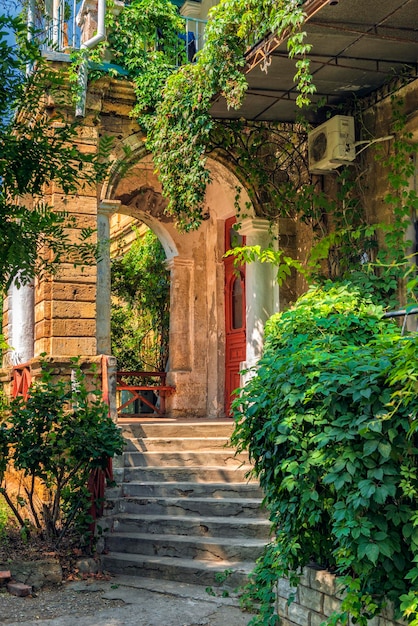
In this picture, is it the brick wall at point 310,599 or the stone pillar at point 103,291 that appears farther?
the stone pillar at point 103,291

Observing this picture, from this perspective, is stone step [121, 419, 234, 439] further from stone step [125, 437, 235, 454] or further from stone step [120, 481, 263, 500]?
stone step [120, 481, 263, 500]

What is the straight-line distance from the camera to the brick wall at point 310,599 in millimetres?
4496

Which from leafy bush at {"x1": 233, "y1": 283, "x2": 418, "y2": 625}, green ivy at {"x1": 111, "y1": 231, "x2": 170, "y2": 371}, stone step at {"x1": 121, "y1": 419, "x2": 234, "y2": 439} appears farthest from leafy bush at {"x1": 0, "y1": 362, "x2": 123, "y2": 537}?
green ivy at {"x1": 111, "y1": 231, "x2": 170, "y2": 371}

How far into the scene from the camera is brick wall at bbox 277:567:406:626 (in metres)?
4.50

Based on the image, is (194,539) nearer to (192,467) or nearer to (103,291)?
(192,467)

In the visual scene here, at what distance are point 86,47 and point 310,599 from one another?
6.75 m

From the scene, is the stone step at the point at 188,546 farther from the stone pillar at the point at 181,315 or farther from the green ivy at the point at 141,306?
the green ivy at the point at 141,306

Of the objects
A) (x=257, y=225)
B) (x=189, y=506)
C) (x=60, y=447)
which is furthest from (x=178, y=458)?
(x=257, y=225)

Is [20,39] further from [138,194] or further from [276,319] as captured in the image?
[138,194]

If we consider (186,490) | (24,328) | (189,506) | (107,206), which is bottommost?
(189,506)

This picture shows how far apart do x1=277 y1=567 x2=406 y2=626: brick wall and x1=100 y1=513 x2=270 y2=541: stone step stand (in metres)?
1.87

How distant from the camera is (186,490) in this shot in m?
7.81

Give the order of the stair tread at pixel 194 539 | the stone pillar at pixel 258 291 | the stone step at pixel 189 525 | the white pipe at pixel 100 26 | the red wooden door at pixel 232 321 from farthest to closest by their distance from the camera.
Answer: the red wooden door at pixel 232 321, the stone pillar at pixel 258 291, the white pipe at pixel 100 26, the stone step at pixel 189 525, the stair tread at pixel 194 539

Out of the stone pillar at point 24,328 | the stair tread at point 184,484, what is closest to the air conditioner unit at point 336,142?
the stair tread at point 184,484
